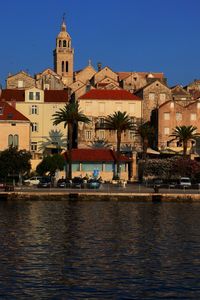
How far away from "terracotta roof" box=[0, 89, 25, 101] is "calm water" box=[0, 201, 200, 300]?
4701 centimetres

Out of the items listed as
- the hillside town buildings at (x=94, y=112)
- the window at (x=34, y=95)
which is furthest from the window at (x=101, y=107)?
the window at (x=34, y=95)

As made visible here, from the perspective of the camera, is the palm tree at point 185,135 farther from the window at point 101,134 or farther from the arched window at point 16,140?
the arched window at point 16,140

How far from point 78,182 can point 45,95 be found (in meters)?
26.9

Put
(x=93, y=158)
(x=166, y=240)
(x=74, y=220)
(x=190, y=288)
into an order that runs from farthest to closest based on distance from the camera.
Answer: (x=93, y=158) < (x=74, y=220) < (x=166, y=240) < (x=190, y=288)

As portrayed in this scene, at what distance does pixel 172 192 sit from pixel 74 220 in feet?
75.6

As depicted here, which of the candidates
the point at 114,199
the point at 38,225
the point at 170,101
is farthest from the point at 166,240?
the point at 170,101

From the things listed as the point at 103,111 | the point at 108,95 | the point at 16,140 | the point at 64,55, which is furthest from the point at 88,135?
the point at 64,55

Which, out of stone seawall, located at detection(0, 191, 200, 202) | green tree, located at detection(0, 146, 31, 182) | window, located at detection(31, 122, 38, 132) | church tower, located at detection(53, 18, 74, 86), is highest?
church tower, located at detection(53, 18, 74, 86)

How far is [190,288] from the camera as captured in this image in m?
32.0

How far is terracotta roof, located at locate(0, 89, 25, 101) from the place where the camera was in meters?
112

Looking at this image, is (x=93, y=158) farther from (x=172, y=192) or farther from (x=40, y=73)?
(x=40, y=73)

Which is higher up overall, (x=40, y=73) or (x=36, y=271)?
(x=40, y=73)

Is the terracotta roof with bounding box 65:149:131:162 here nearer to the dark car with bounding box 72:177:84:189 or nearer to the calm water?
the dark car with bounding box 72:177:84:189

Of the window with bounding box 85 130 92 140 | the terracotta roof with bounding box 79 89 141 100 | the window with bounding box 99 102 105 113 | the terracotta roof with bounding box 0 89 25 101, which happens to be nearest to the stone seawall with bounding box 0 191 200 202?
the window with bounding box 85 130 92 140
